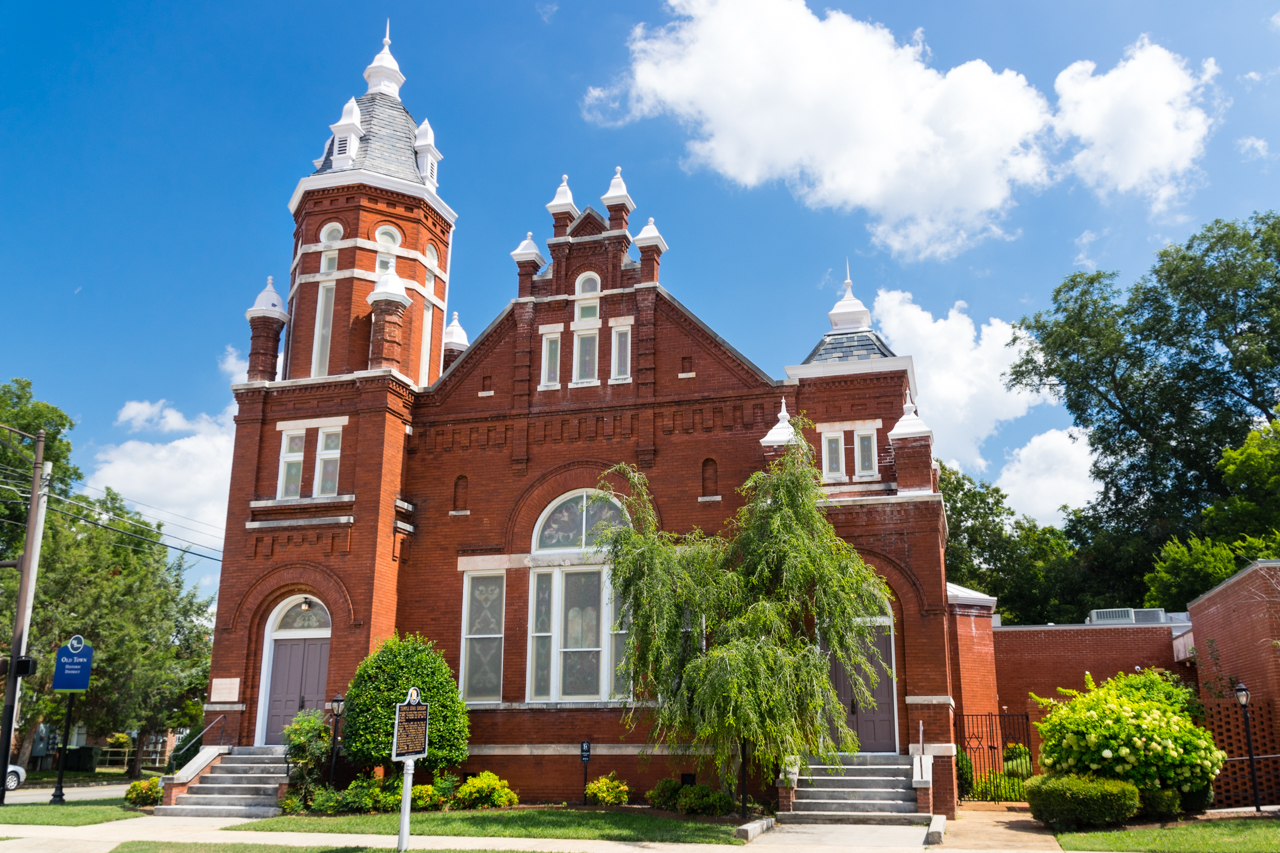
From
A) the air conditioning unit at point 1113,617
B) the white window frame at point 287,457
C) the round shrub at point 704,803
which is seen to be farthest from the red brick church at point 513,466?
the air conditioning unit at point 1113,617

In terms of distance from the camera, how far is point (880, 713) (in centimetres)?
1945

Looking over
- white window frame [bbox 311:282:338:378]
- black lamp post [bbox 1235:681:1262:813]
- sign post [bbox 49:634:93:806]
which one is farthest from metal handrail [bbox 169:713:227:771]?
black lamp post [bbox 1235:681:1262:813]

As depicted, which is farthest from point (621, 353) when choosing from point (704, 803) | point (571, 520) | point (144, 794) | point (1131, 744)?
point (144, 794)

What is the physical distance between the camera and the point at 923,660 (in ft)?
61.1

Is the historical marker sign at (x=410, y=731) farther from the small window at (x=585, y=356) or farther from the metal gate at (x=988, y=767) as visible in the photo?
the metal gate at (x=988, y=767)

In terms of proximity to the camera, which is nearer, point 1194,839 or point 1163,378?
point 1194,839

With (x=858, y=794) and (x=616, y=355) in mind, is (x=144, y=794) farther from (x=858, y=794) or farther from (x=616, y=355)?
(x=858, y=794)

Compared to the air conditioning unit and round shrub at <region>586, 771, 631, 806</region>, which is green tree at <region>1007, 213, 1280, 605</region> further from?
round shrub at <region>586, 771, 631, 806</region>

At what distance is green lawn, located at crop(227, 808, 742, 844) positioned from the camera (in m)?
15.1

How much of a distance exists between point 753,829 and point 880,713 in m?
5.12

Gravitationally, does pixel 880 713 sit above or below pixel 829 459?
below

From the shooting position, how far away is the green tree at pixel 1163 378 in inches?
1592

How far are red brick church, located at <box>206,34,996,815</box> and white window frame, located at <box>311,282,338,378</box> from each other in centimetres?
5

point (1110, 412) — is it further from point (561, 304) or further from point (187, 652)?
point (187, 652)
